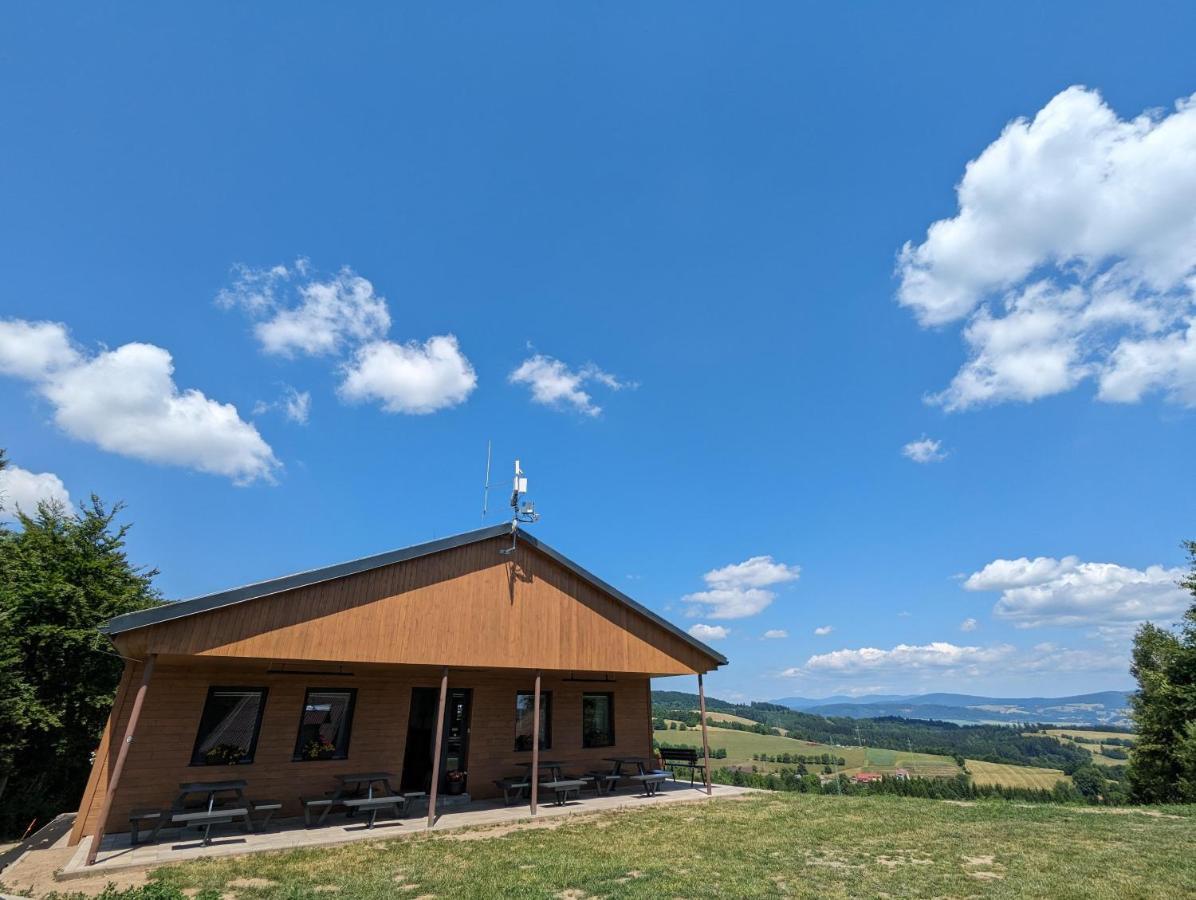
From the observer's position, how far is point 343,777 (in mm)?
10453

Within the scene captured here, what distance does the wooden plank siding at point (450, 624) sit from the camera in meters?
9.06

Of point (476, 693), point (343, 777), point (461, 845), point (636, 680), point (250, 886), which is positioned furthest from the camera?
point (636, 680)

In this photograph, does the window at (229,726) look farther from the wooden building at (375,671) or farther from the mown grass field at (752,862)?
the mown grass field at (752,862)

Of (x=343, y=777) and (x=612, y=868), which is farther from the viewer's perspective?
(x=343, y=777)

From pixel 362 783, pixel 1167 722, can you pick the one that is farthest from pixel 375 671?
pixel 1167 722

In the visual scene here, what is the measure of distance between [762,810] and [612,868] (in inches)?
231

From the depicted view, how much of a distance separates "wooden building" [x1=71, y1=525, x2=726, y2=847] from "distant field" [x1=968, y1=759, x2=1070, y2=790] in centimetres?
6124

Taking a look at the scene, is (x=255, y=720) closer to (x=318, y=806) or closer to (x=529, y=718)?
(x=318, y=806)

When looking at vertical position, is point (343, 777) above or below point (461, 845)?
above

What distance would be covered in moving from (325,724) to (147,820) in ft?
9.69

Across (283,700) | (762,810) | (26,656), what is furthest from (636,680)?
(26,656)

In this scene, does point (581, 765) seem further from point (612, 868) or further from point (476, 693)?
point (612, 868)

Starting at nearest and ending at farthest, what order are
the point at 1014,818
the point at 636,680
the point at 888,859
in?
1. the point at 888,859
2. the point at 1014,818
3. the point at 636,680

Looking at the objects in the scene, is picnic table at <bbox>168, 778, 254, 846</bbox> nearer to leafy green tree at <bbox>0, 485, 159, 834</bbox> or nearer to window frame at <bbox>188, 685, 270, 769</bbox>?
window frame at <bbox>188, 685, 270, 769</bbox>
